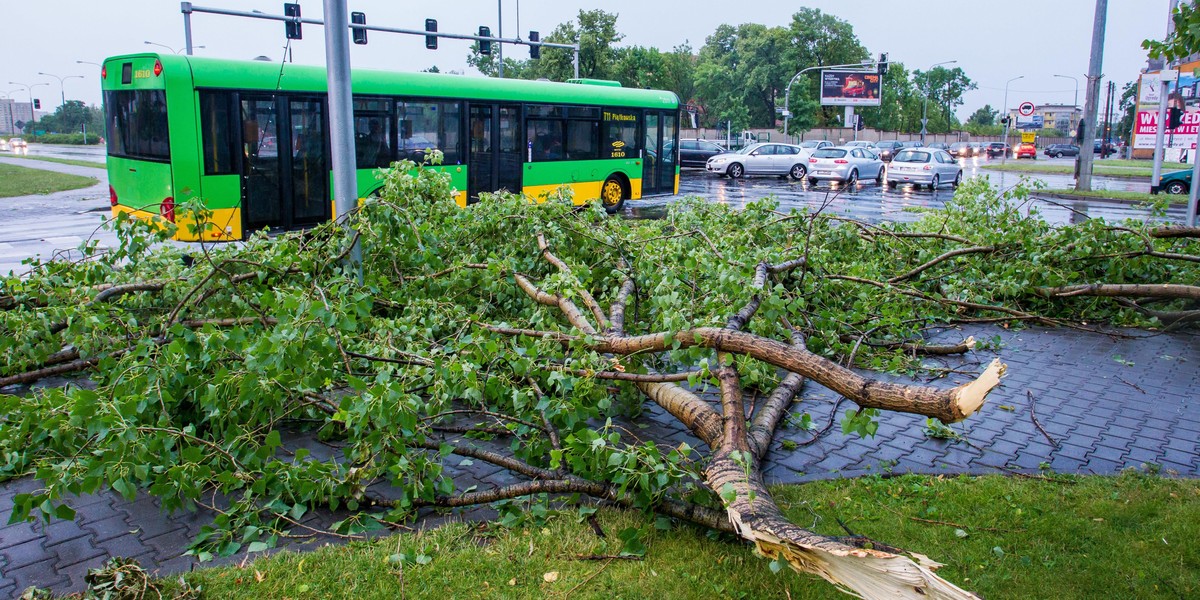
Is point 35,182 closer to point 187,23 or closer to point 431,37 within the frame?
point 187,23

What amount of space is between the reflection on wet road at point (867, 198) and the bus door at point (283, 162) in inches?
251

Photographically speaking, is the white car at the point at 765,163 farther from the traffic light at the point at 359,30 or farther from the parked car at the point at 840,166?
the traffic light at the point at 359,30

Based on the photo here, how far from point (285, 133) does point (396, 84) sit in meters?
2.26

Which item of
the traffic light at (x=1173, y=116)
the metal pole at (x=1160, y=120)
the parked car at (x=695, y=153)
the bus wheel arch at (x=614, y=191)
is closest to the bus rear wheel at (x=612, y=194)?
the bus wheel arch at (x=614, y=191)

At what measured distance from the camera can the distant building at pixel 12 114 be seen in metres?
123

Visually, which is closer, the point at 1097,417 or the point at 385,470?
the point at 385,470

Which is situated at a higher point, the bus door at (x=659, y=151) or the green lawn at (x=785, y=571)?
the bus door at (x=659, y=151)

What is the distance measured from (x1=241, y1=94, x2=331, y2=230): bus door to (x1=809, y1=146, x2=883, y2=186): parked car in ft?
78.8

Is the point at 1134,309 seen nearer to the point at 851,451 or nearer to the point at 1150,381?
the point at 1150,381

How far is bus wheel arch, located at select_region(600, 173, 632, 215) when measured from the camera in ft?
64.0

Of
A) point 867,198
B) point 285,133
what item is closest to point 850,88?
point 867,198

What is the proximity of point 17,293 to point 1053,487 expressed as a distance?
6935 millimetres

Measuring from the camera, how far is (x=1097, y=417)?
6160 mm

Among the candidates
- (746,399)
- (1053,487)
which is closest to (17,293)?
(746,399)
